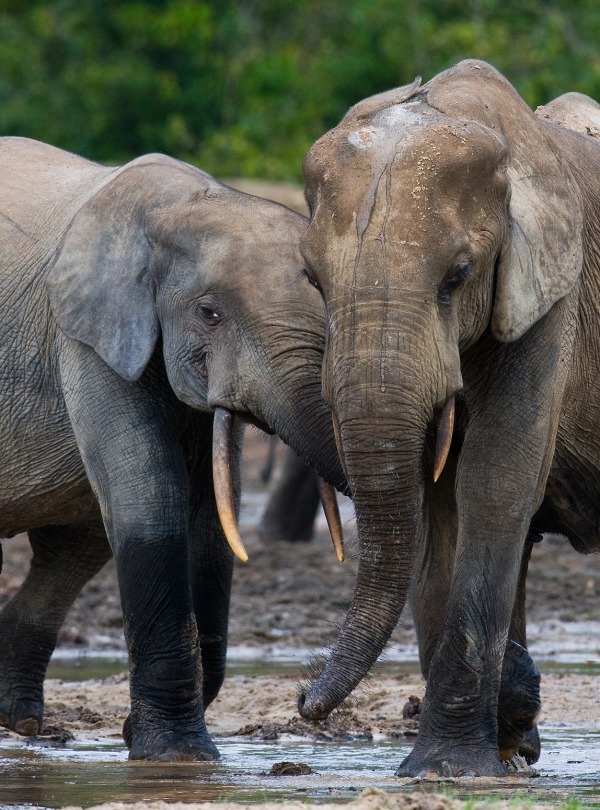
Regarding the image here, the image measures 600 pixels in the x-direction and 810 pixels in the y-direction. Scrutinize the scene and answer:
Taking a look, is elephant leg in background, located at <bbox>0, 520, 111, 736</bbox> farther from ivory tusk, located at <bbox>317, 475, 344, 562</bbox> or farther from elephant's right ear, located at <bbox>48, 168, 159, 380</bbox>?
ivory tusk, located at <bbox>317, 475, 344, 562</bbox>

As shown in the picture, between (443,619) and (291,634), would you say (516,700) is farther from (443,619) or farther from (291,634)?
(291,634)

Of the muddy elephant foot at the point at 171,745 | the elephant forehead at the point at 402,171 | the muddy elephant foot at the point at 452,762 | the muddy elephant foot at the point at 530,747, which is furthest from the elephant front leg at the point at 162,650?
the elephant forehead at the point at 402,171

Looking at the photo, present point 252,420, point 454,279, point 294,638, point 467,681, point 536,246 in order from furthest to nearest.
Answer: point 294,638, point 252,420, point 467,681, point 536,246, point 454,279

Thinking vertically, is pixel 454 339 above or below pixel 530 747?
above

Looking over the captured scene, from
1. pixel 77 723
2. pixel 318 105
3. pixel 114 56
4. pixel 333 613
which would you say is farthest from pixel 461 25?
pixel 77 723

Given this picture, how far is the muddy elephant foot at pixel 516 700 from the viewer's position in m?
6.63

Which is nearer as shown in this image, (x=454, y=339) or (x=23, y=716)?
(x=454, y=339)

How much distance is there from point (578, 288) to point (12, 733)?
10.1ft

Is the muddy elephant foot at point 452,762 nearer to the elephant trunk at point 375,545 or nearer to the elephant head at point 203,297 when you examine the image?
the elephant trunk at point 375,545

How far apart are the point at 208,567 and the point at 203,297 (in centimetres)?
120

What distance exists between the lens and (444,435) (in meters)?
5.82

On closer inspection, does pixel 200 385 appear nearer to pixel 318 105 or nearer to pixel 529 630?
pixel 529 630

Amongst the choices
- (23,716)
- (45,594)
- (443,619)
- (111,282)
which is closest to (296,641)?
(45,594)

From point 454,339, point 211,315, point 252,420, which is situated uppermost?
point 454,339
